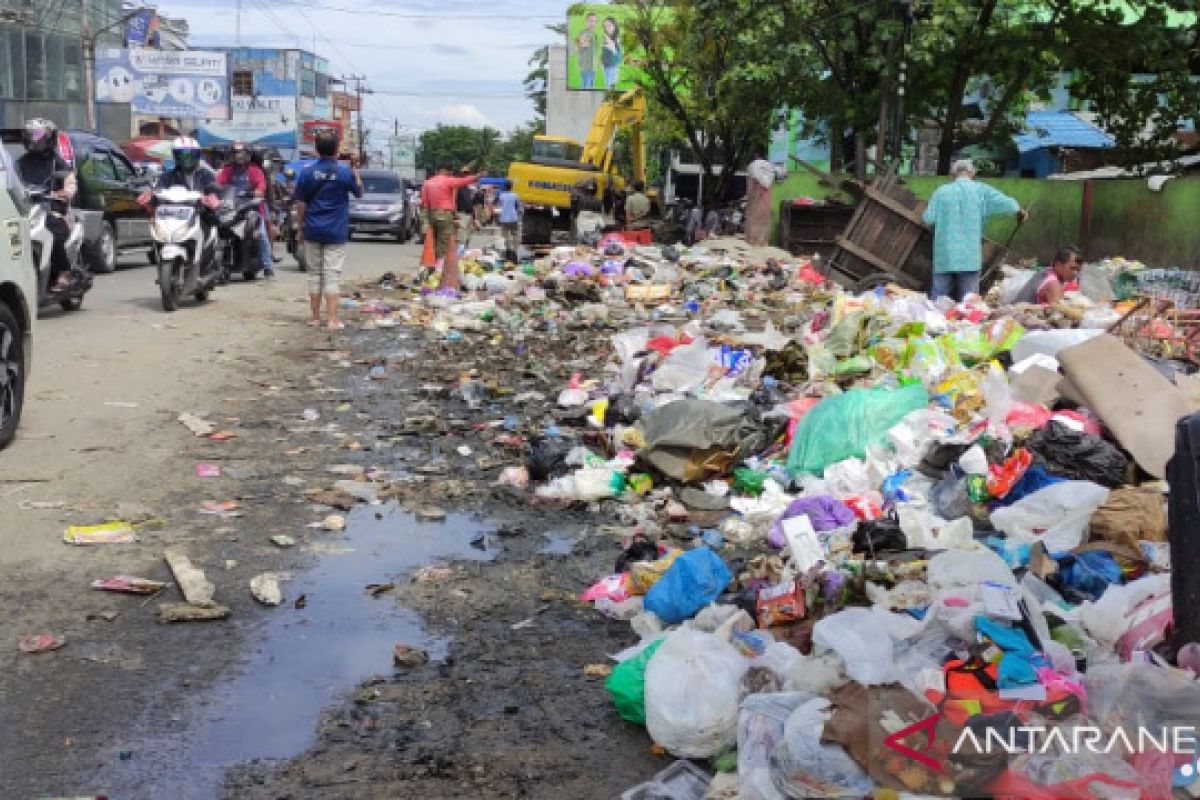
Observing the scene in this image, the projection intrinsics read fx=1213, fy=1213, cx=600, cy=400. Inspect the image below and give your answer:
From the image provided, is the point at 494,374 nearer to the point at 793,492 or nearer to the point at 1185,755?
the point at 793,492

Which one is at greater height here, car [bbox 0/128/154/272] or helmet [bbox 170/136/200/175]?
helmet [bbox 170/136/200/175]

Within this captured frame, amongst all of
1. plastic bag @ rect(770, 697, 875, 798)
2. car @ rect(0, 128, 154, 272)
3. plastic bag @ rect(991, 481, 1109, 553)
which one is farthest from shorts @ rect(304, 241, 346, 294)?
plastic bag @ rect(770, 697, 875, 798)

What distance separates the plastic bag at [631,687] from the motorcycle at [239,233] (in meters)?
10.8

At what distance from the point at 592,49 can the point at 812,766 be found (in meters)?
45.2

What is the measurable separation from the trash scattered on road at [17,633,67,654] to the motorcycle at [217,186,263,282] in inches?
391

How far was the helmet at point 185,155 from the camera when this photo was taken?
12297 mm

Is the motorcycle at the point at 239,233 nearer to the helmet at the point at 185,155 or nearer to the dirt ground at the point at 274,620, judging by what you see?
the helmet at the point at 185,155

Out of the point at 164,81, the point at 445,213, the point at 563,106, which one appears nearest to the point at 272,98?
the point at 164,81

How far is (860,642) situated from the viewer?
11.0 ft

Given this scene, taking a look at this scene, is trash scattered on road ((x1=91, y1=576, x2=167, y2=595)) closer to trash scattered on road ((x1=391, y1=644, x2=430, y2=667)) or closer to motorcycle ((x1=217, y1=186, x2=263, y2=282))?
trash scattered on road ((x1=391, y1=644, x2=430, y2=667))

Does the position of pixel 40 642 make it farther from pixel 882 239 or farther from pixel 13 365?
pixel 882 239

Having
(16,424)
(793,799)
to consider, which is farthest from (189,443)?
(793,799)

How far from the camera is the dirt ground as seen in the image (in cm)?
317

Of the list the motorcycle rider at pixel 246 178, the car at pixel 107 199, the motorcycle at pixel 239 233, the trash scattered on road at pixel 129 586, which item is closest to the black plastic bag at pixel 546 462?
the trash scattered on road at pixel 129 586
